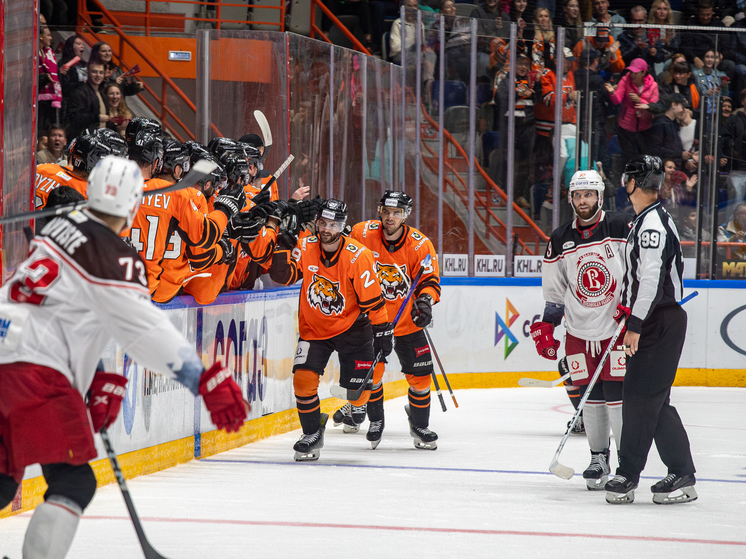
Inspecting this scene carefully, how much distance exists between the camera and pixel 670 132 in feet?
30.6

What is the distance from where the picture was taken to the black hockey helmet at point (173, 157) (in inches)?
185

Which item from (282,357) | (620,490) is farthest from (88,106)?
(620,490)

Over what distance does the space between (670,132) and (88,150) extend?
6667mm

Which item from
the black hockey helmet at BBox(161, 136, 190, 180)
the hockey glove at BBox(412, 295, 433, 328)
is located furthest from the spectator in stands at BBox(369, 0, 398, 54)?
the black hockey helmet at BBox(161, 136, 190, 180)

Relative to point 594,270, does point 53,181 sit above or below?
above

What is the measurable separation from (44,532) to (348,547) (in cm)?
120

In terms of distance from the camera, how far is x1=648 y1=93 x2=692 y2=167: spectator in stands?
9.29 meters

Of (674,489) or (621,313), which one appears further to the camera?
(621,313)

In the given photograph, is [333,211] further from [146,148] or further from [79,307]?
[79,307]

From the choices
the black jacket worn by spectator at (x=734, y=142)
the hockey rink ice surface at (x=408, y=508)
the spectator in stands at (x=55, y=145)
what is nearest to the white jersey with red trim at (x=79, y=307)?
the hockey rink ice surface at (x=408, y=508)

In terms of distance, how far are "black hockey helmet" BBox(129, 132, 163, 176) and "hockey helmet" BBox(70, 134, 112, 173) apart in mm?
286

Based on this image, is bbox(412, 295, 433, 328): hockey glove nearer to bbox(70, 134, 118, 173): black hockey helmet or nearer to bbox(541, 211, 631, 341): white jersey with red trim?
bbox(541, 211, 631, 341): white jersey with red trim

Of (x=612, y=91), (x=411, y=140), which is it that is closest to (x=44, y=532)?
(x=411, y=140)

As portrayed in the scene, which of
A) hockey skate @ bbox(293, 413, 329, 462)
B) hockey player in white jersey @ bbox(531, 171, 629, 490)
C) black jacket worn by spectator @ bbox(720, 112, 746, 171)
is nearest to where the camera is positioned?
hockey player in white jersey @ bbox(531, 171, 629, 490)
